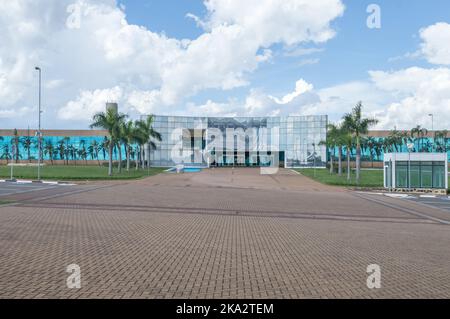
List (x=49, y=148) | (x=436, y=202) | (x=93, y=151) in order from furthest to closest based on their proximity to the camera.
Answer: (x=93, y=151) → (x=49, y=148) → (x=436, y=202)

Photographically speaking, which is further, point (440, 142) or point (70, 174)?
point (440, 142)

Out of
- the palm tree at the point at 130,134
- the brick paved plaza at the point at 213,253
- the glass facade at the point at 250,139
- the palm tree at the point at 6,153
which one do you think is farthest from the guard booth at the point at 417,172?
the palm tree at the point at 6,153

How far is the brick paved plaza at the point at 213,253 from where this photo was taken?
247 inches

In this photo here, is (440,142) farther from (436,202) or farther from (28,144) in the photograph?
(28,144)

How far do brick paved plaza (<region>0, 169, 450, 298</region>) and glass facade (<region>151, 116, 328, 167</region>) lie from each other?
6659 centimetres

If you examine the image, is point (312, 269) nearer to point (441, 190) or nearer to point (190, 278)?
point (190, 278)

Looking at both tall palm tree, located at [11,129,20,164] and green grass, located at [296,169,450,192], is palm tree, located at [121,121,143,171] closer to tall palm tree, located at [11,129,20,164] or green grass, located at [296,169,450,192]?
green grass, located at [296,169,450,192]

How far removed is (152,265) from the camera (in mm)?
7648

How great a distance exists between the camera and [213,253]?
8914 mm

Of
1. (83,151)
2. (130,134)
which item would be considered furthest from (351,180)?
(83,151)

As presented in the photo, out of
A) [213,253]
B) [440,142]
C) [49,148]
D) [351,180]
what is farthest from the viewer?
[440,142]

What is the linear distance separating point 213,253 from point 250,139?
254 ft

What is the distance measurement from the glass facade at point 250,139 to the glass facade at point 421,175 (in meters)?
48.4

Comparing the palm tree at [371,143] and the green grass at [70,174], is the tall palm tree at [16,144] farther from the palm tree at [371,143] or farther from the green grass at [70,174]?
the palm tree at [371,143]
